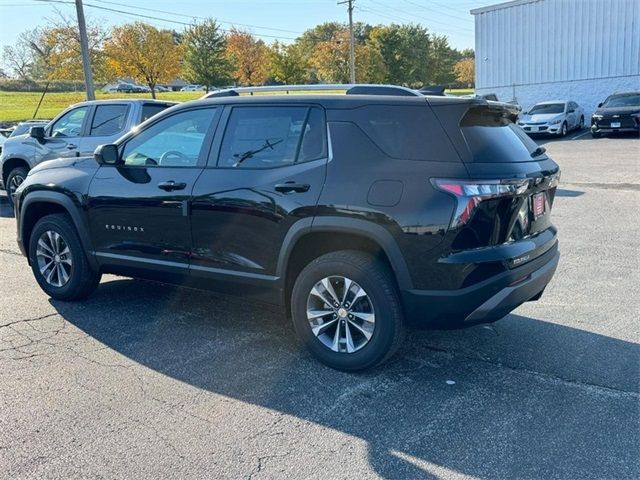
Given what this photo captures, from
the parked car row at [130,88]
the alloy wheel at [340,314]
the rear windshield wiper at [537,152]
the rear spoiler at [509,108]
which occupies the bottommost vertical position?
the alloy wheel at [340,314]

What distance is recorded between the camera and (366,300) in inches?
146

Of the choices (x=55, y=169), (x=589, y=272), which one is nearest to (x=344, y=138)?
(x=55, y=169)

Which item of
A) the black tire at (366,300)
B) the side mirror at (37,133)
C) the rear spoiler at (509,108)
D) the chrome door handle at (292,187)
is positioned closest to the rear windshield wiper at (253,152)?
the chrome door handle at (292,187)

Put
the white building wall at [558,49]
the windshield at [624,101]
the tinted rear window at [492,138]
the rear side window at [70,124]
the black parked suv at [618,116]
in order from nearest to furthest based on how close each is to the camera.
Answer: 1. the tinted rear window at [492,138]
2. the rear side window at [70,124]
3. the black parked suv at [618,116]
4. the windshield at [624,101]
5. the white building wall at [558,49]

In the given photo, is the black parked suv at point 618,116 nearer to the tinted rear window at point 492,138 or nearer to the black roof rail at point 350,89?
the tinted rear window at point 492,138

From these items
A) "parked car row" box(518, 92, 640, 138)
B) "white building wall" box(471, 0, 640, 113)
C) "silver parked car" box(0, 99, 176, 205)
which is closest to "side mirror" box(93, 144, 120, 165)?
"silver parked car" box(0, 99, 176, 205)

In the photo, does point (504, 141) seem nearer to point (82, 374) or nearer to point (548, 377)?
point (548, 377)

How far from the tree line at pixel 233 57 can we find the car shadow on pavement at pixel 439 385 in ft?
114

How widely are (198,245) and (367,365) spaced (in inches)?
62.1

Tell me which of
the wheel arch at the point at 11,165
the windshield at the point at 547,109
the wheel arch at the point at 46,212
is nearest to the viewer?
the wheel arch at the point at 46,212

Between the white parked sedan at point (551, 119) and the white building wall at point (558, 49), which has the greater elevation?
the white building wall at point (558, 49)

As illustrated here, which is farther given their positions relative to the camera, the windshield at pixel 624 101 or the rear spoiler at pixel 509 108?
the windshield at pixel 624 101

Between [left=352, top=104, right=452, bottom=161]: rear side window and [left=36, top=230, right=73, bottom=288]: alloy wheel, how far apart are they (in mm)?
3093

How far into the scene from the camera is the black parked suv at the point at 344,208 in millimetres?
3426
